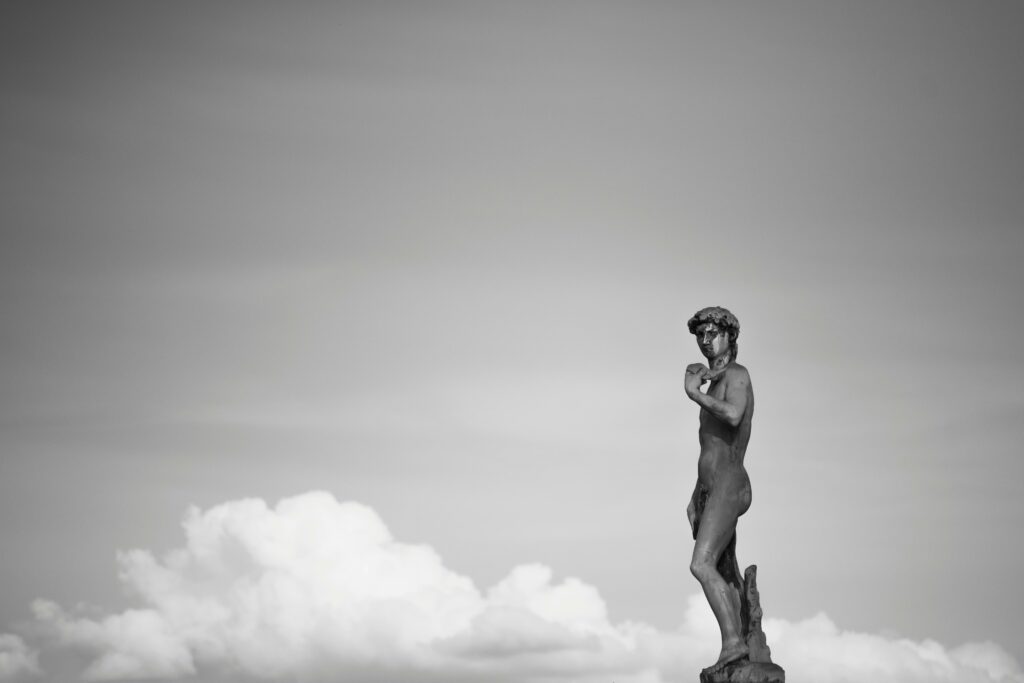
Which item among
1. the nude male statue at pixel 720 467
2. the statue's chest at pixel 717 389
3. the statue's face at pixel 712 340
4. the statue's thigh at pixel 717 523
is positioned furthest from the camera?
the statue's face at pixel 712 340

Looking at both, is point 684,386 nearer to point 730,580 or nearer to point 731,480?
point 731,480

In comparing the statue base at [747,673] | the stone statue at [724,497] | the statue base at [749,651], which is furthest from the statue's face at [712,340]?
the statue base at [747,673]

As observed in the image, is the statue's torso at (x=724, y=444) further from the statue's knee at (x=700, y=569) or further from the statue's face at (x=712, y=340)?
the statue's knee at (x=700, y=569)

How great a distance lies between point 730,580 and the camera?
19344 mm

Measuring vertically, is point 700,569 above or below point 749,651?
above

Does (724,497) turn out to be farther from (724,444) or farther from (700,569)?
(700,569)

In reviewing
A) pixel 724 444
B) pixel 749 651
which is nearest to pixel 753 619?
pixel 749 651

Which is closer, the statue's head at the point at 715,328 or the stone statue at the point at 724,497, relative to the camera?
the stone statue at the point at 724,497

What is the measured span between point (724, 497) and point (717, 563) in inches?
33.9

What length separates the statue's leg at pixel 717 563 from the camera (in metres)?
18.7

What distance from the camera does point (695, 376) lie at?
19.1 m

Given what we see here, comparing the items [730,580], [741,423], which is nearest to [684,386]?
[741,423]

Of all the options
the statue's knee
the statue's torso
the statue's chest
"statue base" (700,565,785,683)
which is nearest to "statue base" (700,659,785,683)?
"statue base" (700,565,785,683)

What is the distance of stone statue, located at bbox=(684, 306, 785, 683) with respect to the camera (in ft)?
Result: 61.4
